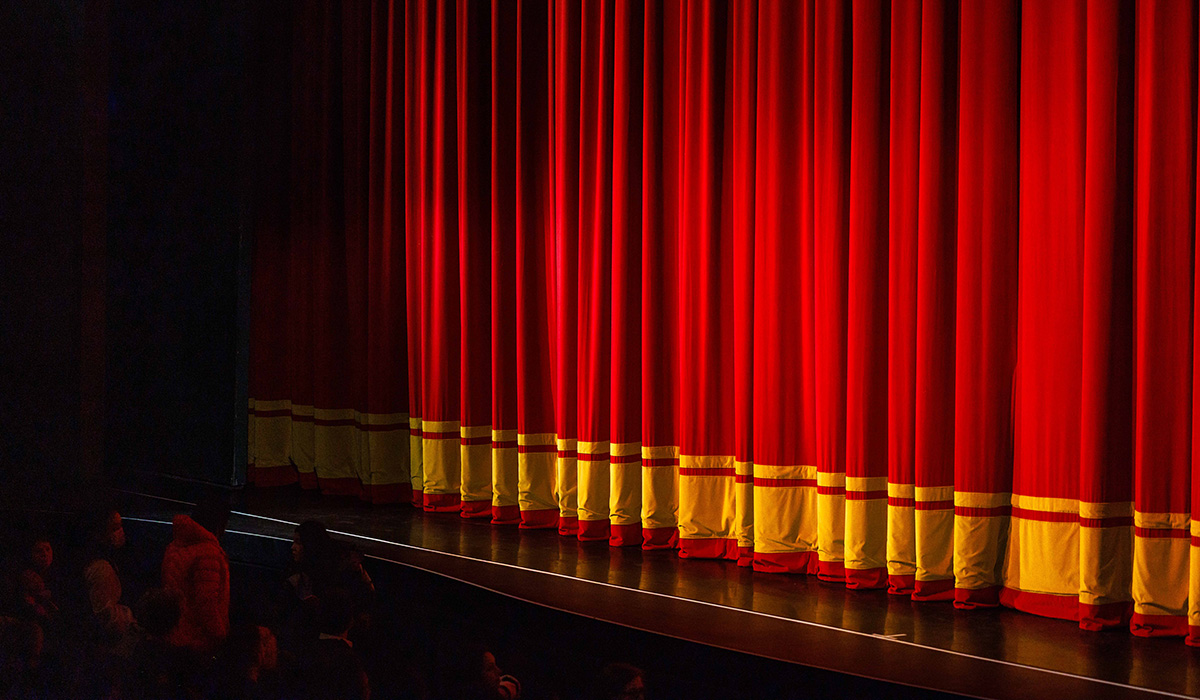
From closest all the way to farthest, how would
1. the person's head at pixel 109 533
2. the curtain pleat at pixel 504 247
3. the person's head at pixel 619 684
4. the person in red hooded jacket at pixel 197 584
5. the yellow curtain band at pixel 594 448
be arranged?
the person's head at pixel 619 684 → the person in red hooded jacket at pixel 197 584 → the person's head at pixel 109 533 → the yellow curtain band at pixel 594 448 → the curtain pleat at pixel 504 247

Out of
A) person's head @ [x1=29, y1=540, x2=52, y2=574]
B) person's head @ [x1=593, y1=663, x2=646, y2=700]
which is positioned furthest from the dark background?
person's head @ [x1=593, y1=663, x2=646, y2=700]

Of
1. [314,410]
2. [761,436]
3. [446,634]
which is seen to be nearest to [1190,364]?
[761,436]

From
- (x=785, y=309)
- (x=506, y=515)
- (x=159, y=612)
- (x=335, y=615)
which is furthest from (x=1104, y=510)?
(x=159, y=612)

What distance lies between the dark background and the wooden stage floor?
5.36ft

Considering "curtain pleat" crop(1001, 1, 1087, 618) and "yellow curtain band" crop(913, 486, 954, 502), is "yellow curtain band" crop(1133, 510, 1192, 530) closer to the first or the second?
"curtain pleat" crop(1001, 1, 1087, 618)

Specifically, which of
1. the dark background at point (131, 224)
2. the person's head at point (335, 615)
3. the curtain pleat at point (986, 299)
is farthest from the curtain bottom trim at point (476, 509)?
the curtain pleat at point (986, 299)

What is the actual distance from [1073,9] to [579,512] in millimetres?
2248

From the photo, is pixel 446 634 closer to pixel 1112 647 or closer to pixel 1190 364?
pixel 1112 647

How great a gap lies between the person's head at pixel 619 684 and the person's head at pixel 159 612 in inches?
41.1

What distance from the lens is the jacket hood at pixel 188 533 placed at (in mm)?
2643

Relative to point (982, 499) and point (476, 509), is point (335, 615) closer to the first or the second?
point (982, 499)

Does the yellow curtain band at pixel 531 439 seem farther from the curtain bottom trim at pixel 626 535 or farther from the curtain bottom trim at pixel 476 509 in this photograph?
the curtain bottom trim at pixel 626 535

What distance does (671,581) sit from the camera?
10.1ft

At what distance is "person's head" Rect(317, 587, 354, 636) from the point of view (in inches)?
92.1
